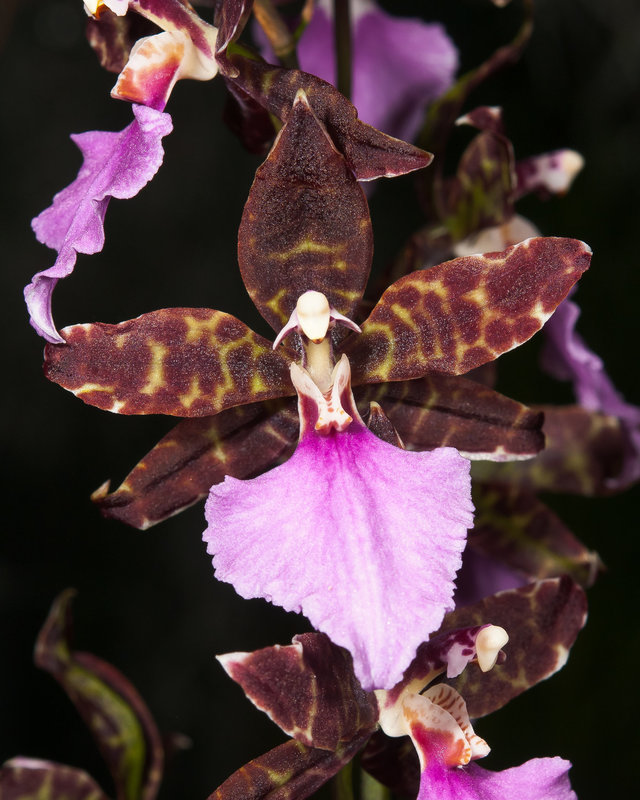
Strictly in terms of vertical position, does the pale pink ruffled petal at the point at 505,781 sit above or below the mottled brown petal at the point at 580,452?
above

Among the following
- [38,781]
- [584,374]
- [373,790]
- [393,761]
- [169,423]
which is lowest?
[169,423]

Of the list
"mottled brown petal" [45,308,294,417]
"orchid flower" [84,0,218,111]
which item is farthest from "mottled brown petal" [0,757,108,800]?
"orchid flower" [84,0,218,111]

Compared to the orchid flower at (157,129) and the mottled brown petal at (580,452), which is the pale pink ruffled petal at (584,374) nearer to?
the mottled brown petal at (580,452)

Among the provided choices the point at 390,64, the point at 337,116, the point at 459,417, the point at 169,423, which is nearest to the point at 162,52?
the point at 337,116

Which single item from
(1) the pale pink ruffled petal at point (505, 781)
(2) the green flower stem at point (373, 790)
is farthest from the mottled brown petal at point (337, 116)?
(2) the green flower stem at point (373, 790)

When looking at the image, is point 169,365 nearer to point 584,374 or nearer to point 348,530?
point 348,530
